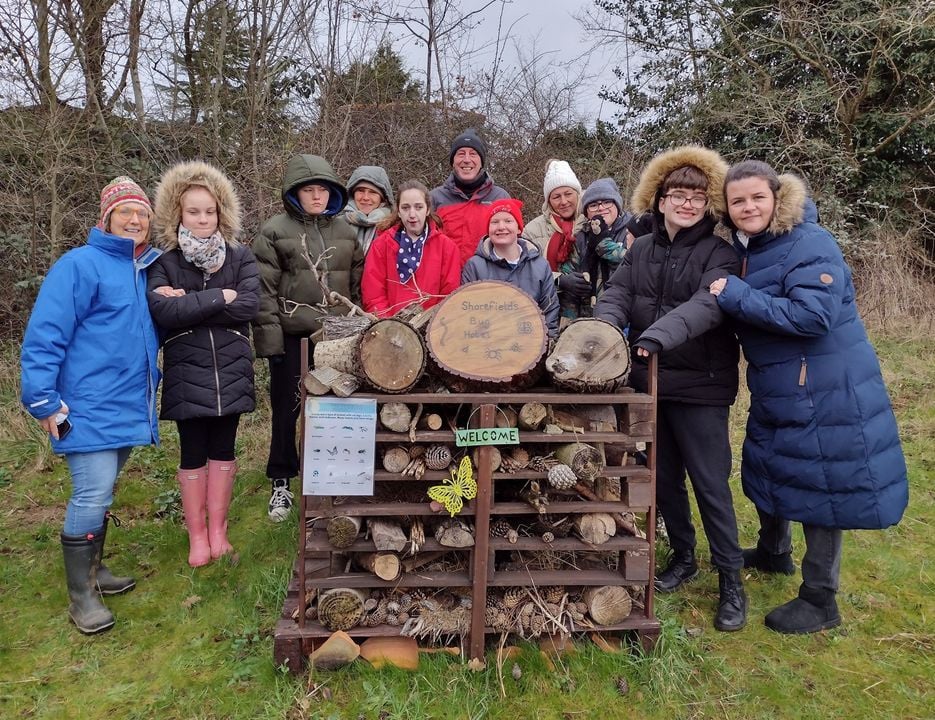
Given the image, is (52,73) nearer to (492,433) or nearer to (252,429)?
(252,429)

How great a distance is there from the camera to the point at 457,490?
245cm

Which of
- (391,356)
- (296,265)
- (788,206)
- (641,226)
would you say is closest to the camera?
(391,356)

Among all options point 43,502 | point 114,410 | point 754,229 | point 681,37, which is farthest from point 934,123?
point 43,502

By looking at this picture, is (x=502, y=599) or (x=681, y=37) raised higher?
(x=681, y=37)

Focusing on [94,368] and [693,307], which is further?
[94,368]

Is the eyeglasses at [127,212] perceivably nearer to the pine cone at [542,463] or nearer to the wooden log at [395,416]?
the wooden log at [395,416]

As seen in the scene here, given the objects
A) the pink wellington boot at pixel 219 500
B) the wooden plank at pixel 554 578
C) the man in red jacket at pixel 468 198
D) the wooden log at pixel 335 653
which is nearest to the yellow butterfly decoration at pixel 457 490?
the wooden plank at pixel 554 578

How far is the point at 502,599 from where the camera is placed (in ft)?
8.85

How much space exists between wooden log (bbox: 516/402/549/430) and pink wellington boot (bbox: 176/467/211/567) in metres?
1.94

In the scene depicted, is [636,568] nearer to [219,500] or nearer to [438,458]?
[438,458]

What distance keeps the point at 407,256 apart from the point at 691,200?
62.4 inches

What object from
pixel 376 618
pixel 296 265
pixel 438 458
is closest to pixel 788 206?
pixel 438 458

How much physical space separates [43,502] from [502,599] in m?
3.59

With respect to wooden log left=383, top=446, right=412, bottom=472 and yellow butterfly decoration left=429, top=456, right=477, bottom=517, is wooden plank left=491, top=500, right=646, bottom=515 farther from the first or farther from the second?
wooden log left=383, top=446, right=412, bottom=472
